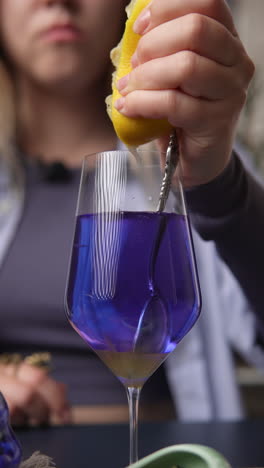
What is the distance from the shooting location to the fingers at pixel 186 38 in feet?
1.49

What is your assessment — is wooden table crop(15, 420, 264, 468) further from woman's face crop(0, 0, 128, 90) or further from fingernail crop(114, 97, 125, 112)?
woman's face crop(0, 0, 128, 90)

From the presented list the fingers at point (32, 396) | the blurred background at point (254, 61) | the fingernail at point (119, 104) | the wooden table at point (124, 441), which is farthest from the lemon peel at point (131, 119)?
the blurred background at point (254, 61)

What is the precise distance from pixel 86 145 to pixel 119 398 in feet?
2.10

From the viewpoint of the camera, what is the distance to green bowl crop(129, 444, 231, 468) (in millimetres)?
328

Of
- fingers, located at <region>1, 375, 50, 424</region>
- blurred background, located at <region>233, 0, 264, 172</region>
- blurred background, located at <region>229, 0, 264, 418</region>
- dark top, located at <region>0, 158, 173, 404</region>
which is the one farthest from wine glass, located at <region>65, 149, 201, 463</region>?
blurred background, located at <region>233, 0, 264, 172</region>

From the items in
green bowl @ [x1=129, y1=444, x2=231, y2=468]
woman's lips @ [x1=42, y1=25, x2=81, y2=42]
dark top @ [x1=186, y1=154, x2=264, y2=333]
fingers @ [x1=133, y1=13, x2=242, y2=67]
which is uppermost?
fingers @ [x1=133, y1=13, x2=242, y2=67]

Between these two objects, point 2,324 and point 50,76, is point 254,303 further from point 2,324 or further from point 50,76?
point 50,76

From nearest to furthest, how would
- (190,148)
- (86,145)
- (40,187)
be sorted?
(190,148) → (40,187) → (86,145)

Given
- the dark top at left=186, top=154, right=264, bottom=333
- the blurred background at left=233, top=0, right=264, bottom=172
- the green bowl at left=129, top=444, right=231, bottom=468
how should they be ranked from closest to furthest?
the green bowl at left=129, top=444, right=231, bottom=468 → the dark top at left=186, top=154, right=264, bottom=333 → the blurred background at left=233, top=0, right=264, bottom=172

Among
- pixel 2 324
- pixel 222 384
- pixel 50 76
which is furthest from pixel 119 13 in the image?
pixel 222 384

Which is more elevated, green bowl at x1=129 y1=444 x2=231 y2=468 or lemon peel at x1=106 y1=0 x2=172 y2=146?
lemon peel at x1=106 y1=0 x2=172 y2=146

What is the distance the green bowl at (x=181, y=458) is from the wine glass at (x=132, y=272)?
8 cm

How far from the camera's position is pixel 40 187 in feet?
4.41

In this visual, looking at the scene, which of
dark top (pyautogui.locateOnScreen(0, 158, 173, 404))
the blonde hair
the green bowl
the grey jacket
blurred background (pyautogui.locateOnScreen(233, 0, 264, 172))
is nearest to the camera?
the green bowl
